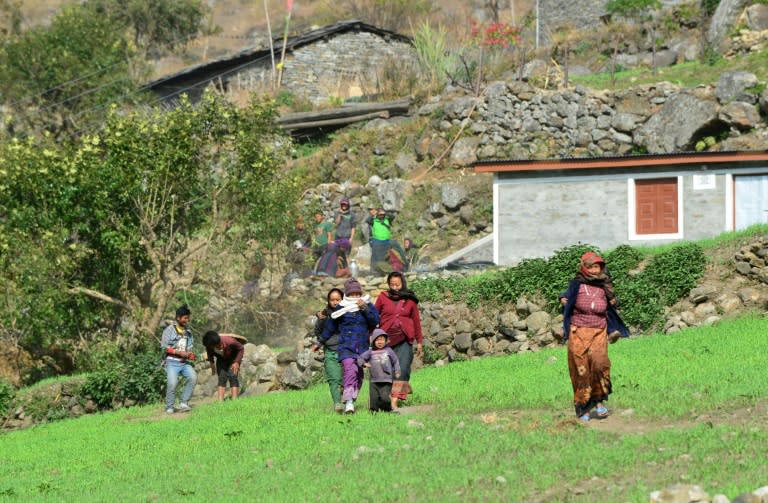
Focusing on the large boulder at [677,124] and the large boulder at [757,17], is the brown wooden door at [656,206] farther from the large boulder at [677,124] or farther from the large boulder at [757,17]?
the large boulder at [757,17]

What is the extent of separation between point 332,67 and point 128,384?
104ft

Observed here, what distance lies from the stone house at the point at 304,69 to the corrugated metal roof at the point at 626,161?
22.4 metres

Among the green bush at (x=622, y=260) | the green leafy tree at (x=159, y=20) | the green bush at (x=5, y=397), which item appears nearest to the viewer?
the green bush at (x=622, y=260)

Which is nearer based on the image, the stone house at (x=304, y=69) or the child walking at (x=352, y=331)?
the child walking at (x=352, y=331)

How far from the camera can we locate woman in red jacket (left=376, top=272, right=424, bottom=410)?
18.2 metres

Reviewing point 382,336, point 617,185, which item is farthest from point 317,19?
point 382,336

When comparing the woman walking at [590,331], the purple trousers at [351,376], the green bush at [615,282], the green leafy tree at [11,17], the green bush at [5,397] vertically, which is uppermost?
the green leafy tree at [11,17]

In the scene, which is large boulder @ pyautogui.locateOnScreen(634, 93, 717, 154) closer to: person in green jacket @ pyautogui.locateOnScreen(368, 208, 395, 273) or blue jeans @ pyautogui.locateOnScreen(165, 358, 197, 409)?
person in green jacket @ pyautogui.locateOnScreen(368, 208, 395, 273)

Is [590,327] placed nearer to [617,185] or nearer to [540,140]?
[617,185]

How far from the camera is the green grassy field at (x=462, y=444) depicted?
40.5 ft

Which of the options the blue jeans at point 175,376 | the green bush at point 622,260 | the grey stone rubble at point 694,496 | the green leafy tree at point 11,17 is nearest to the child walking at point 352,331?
the blue jeans at point 175,376

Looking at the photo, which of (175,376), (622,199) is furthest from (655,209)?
(175,376)

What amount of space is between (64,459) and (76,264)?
1148cm

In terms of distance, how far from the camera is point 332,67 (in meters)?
55.6
